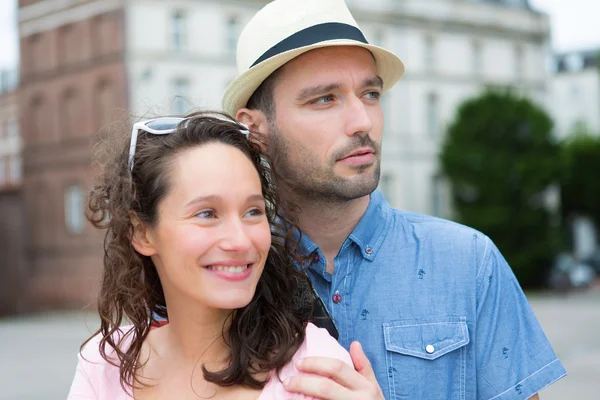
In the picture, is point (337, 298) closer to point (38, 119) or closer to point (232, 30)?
point (232, 30)

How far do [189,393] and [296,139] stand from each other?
963 millimetres

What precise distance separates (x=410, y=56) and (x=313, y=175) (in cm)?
3446

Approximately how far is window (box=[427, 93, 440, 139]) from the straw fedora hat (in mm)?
34993

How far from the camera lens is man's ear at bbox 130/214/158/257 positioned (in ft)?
8.65

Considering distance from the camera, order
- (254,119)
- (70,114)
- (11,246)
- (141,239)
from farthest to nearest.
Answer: (11,246) < (70,114) < (254,119) < (141,239)

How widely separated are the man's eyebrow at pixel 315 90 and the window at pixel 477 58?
122 feet

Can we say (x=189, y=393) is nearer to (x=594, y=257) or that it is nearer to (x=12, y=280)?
(x=12, y=280)

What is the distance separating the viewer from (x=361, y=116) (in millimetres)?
2945

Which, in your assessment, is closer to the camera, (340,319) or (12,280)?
(340,319)

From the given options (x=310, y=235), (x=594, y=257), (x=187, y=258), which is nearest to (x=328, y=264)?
(x=310, y=235)

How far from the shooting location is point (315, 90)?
300 centimetres

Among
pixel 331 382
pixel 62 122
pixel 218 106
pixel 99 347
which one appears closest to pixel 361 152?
pixel 331 382

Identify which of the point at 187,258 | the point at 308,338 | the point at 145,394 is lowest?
the point at 145,394

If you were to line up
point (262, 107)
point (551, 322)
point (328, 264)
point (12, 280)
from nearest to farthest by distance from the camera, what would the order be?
point (328, 264) < point (262, 107) < point (551, 322) < point (12, 280)
